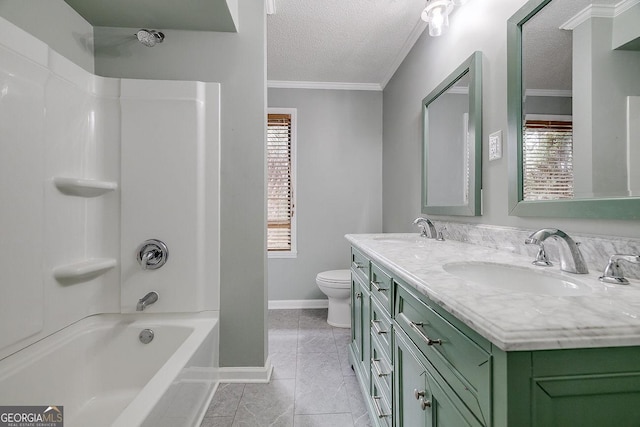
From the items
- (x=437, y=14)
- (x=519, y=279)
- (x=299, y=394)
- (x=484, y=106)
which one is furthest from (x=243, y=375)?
(x=437, y=14)

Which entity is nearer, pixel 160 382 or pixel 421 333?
pixel 421 333

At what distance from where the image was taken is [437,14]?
5.16 ft

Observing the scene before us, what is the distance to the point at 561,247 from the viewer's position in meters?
0.88

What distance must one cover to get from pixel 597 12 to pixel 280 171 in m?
2.55

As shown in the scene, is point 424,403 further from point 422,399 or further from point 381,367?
point 381,367

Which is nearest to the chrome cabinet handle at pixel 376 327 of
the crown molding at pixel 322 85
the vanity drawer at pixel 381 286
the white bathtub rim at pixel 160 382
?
the vanity drawer at pixel 381 286

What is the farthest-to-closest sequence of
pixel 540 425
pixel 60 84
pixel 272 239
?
1. pixel 272 239
2. pixel 60 84
3. pixel 540 425

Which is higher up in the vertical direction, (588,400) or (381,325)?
(588,400)

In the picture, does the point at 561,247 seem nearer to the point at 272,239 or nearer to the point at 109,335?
the point at 109,335

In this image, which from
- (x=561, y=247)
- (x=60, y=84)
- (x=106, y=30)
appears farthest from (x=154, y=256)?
(x=561, y=247)

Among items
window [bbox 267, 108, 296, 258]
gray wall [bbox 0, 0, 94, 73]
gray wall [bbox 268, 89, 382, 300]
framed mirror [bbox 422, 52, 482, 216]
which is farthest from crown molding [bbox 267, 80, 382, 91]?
gray wall [bbox 0, 0, 94, 73]

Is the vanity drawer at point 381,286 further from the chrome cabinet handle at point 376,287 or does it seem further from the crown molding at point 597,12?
the crown molding at point 597,12

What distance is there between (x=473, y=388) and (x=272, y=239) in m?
2.65

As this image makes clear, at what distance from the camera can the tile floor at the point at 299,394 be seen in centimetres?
145
